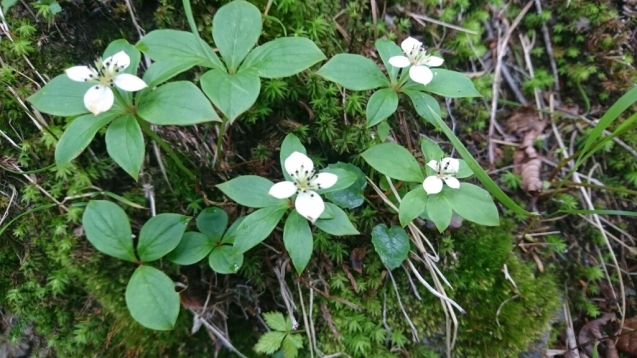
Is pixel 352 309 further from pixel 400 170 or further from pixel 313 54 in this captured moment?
pixel 313 54

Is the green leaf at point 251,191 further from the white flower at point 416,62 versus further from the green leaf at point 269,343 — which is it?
the white flower at point 416,62

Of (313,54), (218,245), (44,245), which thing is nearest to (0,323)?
A: (44,245)

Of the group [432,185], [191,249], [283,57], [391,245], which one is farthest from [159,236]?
[432,185]

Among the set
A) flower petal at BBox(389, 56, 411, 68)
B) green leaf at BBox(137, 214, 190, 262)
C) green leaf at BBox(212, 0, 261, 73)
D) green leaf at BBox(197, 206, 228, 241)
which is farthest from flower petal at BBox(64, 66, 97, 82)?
flower petal at BBox(389, 56, 411, 68)

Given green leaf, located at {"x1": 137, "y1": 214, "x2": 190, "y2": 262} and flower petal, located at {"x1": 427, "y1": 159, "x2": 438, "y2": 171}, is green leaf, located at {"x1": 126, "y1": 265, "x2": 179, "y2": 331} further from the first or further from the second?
flower petal, located at {"x1": 427, "y1": 159, "x2": 438, "y2": 171}

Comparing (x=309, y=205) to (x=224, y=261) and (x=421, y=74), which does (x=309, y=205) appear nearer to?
(x=224, y=261)

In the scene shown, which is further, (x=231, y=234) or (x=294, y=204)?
(x=231, y=234)
